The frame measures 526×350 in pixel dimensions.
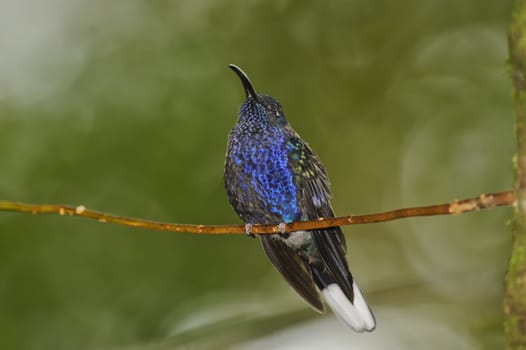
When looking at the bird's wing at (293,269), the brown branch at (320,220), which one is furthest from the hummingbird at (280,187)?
the brown branch at (320,220)

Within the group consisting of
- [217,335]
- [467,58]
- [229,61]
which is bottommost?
[217,335]

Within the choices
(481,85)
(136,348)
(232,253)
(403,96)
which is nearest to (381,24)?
(403,96)

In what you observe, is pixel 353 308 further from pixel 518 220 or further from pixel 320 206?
pixel 518 220

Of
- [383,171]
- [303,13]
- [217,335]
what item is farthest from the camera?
[303,13]

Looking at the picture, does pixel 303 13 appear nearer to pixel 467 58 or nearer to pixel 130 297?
pixel 467 58

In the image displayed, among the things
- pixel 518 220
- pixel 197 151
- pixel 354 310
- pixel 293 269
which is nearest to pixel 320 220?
pixel 518 220

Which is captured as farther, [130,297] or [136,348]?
[130,297]
